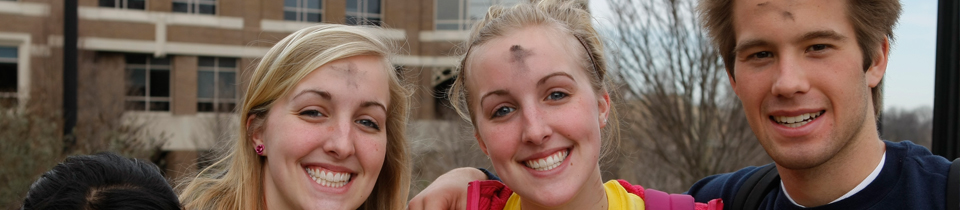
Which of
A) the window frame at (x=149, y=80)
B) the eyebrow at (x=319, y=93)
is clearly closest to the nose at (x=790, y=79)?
the eyebrow at (x=319, y=93)

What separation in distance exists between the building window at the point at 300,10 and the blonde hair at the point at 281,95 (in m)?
13.9

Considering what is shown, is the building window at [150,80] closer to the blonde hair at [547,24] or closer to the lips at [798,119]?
the blonde hair at [547,24]

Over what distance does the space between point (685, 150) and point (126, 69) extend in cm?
1347

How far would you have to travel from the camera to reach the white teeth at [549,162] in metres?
2.25

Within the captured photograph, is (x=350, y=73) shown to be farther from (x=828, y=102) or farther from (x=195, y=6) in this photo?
(x=195, y=6)

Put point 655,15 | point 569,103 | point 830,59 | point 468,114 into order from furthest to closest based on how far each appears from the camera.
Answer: point 655,15 → point 468,114 → point 569,103 → point 830,59

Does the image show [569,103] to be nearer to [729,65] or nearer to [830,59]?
[729,65]

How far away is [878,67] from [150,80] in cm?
1642

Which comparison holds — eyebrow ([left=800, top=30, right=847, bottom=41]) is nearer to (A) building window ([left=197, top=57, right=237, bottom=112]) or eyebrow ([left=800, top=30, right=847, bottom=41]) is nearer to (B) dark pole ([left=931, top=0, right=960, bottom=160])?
(B) dark pole ([left=931, top=0, right=960, bottom=160])

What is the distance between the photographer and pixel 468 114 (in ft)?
8.70

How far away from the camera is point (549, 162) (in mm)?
2254

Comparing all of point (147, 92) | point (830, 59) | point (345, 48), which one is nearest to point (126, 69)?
point (147, 92)

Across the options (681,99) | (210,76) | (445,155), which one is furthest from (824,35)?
(210,76)

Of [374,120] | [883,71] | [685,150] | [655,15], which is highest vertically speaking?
[655,15]
